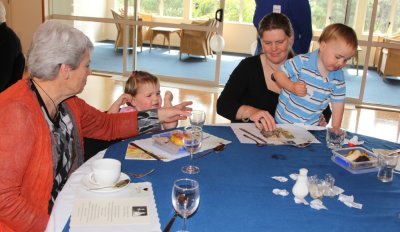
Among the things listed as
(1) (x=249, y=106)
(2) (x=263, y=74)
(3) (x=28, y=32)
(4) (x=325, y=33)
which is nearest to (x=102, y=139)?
(1) (x=249, y=106)

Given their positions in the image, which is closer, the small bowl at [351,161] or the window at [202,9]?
the small bowl at [351,161]

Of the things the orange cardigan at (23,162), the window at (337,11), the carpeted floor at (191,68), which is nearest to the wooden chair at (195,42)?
the carpeted floor at (191,68)

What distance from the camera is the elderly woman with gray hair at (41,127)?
5.01 ft

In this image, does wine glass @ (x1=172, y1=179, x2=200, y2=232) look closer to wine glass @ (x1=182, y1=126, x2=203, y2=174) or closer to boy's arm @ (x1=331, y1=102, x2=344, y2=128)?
wine glass @ (x1=182, y1=126, x2=203, y2=174)

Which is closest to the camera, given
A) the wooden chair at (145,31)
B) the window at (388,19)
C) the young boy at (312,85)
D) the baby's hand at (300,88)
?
the baby's hand at (300,88)

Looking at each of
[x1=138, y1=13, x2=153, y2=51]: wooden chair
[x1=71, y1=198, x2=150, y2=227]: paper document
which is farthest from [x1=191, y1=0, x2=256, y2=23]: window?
[x1=71, y1=198, x2=150, y2=227]: paper document

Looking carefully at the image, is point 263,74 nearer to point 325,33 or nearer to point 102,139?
point 325,33

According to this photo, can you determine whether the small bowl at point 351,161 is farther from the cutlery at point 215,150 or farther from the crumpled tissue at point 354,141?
the cutlery at point 215,150

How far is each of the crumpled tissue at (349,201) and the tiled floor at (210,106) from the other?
3379 mm

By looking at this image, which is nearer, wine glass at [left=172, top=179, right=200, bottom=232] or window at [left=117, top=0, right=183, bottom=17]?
wine glass at [left=172, top=179, right=200, bottom=232]

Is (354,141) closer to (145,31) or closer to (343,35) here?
(343,35)

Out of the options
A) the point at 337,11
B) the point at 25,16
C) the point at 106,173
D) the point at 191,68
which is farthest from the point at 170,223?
the point at 25,16

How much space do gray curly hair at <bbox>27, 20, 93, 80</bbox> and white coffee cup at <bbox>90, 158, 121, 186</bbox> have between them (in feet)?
1.43

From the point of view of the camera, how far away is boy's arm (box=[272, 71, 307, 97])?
8.04ft
